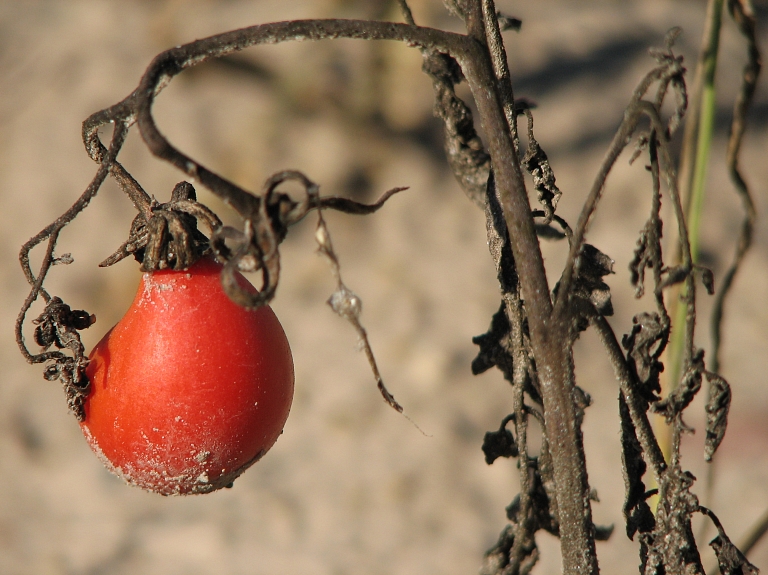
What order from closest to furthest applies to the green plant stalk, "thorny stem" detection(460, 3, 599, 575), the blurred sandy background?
"thorny stem" detection(460, 3, 599, 575)
the green plant stalk
the blurred sandy background

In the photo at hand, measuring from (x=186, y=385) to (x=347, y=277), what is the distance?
1.92 m

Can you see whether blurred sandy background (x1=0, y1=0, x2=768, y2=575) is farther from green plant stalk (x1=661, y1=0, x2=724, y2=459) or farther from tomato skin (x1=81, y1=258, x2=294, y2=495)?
tomato skin (x1=81, y1=258, x2=294, y2=495)

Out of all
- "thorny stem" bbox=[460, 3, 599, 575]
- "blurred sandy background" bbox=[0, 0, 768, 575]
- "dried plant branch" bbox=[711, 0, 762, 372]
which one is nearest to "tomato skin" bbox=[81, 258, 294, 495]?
"thorny stem" bbox=[460, 3, 599, 575]

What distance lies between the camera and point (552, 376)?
67cm

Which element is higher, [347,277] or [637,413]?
[347,277]

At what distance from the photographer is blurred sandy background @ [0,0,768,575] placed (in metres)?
2.22

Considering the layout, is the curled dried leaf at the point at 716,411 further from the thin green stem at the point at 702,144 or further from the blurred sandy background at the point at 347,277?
the blurred sandy background at the point at 347,277

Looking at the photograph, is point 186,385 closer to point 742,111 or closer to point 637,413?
point 637,413

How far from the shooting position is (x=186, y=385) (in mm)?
730

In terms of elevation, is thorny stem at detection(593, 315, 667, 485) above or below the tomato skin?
below

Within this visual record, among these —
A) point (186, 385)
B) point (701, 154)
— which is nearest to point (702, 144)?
point (701, 154)

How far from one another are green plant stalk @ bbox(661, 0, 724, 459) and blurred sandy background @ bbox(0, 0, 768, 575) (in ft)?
4.18

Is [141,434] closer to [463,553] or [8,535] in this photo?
[463,553]

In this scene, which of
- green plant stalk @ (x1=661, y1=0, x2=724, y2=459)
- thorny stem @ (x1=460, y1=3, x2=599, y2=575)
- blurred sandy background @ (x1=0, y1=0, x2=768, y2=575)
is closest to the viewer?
thorny stem @ (x1=460, y1=3, x2=599, y2=575)
